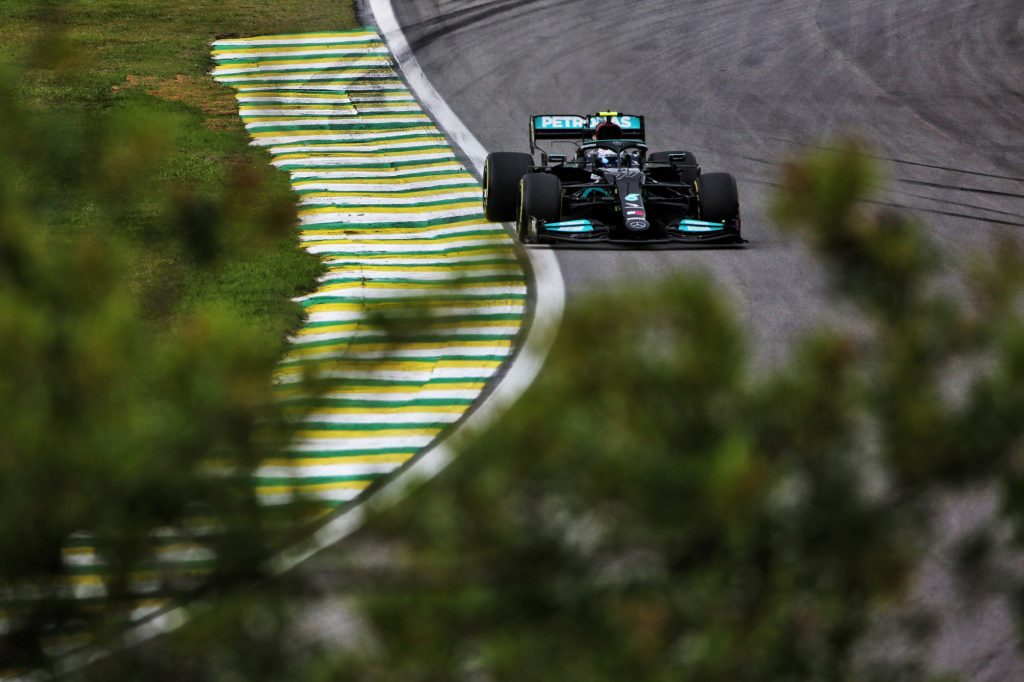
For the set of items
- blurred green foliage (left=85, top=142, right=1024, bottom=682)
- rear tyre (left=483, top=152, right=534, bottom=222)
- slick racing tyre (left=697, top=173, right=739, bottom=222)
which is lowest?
blurred green foliage (left=85, top=142, right=1024, bottom=682)

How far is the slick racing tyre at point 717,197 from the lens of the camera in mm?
11125

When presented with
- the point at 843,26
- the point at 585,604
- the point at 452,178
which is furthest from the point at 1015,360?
the point at 843,26

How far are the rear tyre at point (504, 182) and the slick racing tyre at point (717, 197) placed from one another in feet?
5.71

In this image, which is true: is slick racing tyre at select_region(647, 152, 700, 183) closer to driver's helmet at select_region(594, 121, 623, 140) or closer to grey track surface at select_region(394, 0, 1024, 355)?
driver's helmet at select_region(594, 121, 623, 140)

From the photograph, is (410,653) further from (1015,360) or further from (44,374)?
(1015,360)

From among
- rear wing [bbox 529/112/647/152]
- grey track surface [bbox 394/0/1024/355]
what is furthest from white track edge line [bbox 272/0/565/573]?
rear wing [bbox 529/112/647/152]

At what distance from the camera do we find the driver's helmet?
12.3m

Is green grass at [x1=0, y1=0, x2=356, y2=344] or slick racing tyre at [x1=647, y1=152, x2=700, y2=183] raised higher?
slick racing tyre at [x1=647, y1=152, x2=700, y2=183]

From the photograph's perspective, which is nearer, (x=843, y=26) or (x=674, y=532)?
(x=674, y=532)

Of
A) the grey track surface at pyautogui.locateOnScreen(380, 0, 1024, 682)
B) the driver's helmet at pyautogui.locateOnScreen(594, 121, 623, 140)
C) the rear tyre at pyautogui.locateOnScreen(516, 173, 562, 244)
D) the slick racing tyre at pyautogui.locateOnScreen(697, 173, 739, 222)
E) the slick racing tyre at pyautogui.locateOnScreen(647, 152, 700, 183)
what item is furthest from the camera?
the grey track surface at pyautogui.locateOnScreen(380, 0, 1024, 682)

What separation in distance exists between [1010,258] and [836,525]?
508 millimetres

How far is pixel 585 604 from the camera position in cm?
195

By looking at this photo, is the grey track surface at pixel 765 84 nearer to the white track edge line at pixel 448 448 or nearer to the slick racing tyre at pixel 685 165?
the slick racing tyre at pixel 685 165

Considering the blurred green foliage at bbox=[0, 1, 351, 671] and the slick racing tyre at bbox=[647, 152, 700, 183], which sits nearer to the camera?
the blurred green foliage at bbox=[0, 1, 351, 671]
